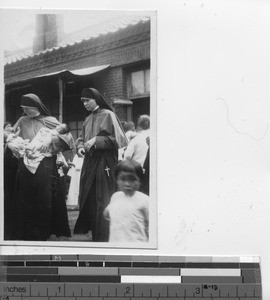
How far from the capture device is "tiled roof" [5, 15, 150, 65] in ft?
3.44

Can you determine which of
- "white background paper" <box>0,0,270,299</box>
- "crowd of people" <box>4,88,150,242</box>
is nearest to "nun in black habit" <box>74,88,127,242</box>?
"crowd of people" <box>4,88,150,242</box>

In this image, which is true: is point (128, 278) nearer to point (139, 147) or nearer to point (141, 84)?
point (139, 147)

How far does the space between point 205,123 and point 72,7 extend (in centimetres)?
46

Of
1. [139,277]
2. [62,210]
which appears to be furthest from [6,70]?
[139,277]

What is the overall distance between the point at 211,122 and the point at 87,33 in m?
0.39

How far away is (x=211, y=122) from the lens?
1.05m

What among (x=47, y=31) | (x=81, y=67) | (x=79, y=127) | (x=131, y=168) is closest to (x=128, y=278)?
(x=131, y=168)

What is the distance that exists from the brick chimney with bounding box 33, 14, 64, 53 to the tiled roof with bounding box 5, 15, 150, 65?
1 cm

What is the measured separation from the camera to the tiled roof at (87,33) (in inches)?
41.3

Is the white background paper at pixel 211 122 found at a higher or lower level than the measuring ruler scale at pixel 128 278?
higher

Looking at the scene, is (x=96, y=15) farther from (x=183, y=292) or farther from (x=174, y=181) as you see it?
(x=183, y=292)

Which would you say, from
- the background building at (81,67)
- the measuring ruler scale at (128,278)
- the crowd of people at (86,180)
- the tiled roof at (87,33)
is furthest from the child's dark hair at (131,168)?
the tiled roof at (87,33)

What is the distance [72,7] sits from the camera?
1.05 meters

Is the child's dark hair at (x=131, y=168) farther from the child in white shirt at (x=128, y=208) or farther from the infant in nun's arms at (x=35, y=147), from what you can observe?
the infant in nun's arms at (x=35, y=147)
